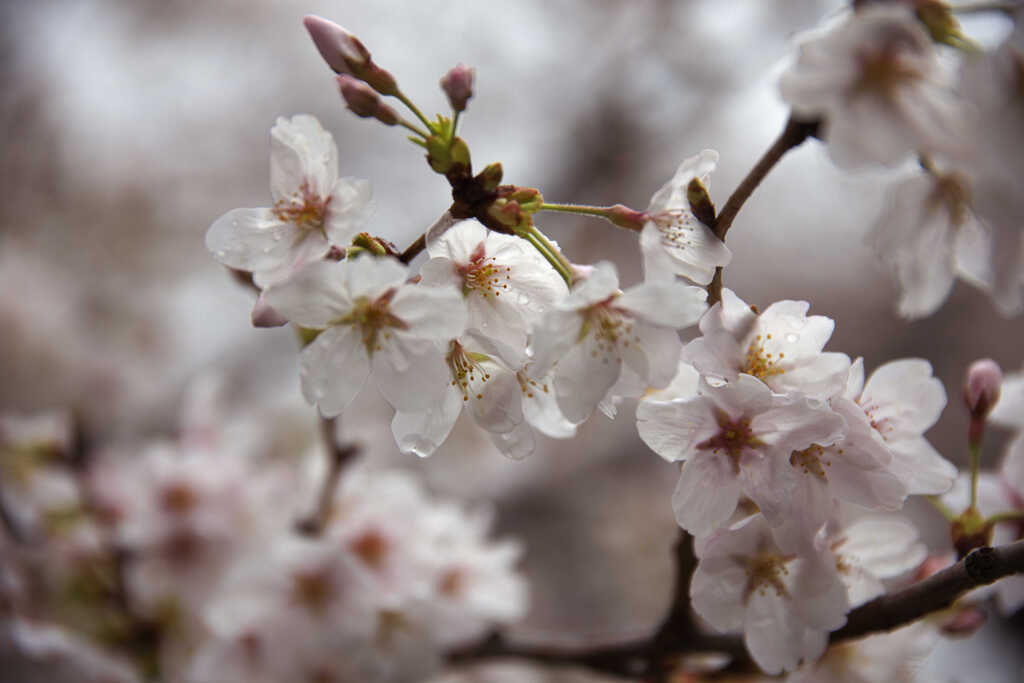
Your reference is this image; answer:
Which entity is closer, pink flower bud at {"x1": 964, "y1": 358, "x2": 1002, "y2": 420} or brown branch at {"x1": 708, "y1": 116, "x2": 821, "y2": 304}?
brown branch at {"x1": 708, "y1": 116, "x2": 821, "y2": 304}

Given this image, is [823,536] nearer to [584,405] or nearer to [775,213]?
[584,405]

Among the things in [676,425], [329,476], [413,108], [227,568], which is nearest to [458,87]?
[413,108]

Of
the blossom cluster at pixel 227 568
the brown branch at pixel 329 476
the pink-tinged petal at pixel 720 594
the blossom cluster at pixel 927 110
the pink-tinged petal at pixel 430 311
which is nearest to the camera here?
the blossom cluster at pixel 927 110

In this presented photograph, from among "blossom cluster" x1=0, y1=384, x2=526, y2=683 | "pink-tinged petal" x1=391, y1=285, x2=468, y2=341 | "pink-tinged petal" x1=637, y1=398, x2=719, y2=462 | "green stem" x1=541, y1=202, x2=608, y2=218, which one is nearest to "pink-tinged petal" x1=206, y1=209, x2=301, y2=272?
"pink-tinged petal" x1=391, y1=285, x2=468, y2=341

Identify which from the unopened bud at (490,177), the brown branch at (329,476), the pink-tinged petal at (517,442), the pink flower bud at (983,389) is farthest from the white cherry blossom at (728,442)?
the brown branch at (329,476)

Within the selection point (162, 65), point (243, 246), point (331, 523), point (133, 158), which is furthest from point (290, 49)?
point (243, 246)

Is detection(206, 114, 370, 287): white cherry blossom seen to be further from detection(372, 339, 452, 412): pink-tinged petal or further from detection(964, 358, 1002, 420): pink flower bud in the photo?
detection(964, 358, 1002, 420): pink flower bud

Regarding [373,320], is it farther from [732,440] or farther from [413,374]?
[732,440]

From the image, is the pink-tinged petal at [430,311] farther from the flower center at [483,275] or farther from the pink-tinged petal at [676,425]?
the pink-tinged petal at [676,425]
